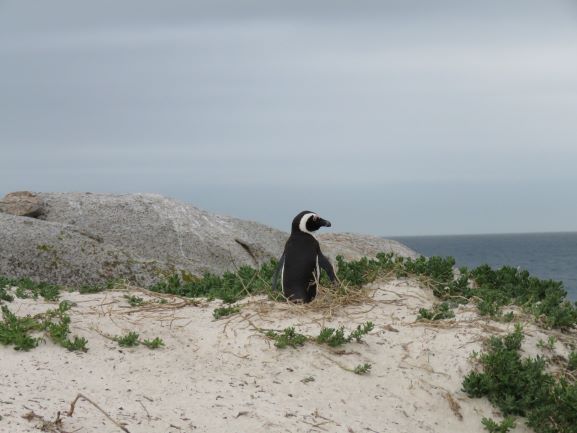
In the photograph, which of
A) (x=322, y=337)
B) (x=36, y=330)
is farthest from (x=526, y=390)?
(x=36, y=330)

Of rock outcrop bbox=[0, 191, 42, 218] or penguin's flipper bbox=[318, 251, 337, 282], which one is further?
rock outcrop bbox=[0, 191, 42, 218]

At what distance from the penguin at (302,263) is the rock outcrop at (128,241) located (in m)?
5.41

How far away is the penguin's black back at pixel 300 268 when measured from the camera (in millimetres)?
10391

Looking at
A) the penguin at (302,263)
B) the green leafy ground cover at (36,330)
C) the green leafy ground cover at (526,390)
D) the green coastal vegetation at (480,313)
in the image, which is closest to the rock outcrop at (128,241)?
the green coastal vegetation at (480,313)

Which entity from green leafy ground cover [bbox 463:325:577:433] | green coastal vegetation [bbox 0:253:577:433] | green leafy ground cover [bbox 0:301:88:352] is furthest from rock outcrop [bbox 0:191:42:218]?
green leafy ground cover [bbox 463:325:577:433]

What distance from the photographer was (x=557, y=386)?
836 cm

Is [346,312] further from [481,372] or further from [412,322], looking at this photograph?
[481,372]

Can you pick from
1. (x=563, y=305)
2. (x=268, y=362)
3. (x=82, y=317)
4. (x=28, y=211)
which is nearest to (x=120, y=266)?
(x=28, y=211)

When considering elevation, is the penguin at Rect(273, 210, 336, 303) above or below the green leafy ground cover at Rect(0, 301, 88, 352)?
above

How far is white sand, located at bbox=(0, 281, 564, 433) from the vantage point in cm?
714

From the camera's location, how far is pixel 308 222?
1076 centimetres

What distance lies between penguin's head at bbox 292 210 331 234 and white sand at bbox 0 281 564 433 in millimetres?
1348

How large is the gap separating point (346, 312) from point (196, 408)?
9.86ft

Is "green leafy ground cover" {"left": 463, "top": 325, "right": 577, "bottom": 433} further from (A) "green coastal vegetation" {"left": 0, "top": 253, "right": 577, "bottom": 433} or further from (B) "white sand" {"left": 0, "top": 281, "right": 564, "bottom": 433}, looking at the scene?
(B) "white sand" {"left": 0, "top": 281, "right": 564, "bottom": 433}
